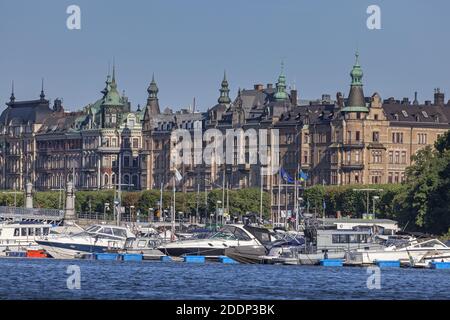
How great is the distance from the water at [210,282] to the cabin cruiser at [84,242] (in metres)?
8.56

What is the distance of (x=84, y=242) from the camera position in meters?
122

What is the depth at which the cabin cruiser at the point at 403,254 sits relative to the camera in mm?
108438

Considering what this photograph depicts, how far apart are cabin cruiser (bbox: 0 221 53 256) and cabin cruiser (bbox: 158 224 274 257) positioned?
39.5 feet

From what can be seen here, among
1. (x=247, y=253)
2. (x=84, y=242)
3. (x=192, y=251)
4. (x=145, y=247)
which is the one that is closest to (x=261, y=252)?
(x=247, y=253)

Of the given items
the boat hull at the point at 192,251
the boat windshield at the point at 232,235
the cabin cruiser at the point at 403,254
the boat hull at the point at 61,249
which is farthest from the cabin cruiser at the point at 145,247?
the cabin cruiser at the point at 403,254

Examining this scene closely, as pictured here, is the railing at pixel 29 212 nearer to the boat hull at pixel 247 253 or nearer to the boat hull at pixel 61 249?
the boat hull at pixel 61 249

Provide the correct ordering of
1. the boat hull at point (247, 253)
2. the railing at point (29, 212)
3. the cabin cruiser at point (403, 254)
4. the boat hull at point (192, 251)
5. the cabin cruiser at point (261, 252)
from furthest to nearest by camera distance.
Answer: the railing at point (29, 212), the boat hull at point (192, 251), the boat hull at point (247, 253), the cabin cruiser at point (261, 252), the cabin cruiser at point (403, 254)

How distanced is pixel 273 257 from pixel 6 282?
88.3 ft

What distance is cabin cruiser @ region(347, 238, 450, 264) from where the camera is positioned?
10844 cm

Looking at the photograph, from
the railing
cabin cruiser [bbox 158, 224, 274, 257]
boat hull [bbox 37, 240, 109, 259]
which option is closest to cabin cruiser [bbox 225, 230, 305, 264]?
cabin cruiser [bbox 158, 224, 274, 257]

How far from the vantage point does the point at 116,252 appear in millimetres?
122062

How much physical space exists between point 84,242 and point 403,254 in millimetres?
21257
